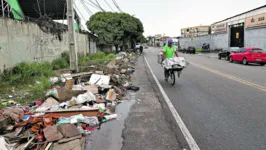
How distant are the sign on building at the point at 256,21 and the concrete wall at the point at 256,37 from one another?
690mm

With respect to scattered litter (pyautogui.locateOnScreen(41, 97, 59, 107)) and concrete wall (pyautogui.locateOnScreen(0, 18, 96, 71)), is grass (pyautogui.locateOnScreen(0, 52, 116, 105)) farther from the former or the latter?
scattered litter (pyautogui.locateOnScreen(41, 97, 59, 107))

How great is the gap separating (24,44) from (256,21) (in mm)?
31836

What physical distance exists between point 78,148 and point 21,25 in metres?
9.47

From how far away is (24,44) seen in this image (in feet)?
39.8

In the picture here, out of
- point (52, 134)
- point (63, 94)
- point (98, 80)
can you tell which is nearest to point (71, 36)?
point (98, 80)

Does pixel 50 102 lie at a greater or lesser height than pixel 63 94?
lesser

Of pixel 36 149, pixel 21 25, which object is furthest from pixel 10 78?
pixel 36 149

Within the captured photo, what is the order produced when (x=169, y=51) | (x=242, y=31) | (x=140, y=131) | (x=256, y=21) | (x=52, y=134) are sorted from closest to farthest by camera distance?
1. (x=52, y=134)
2. (x=140, y=131)
3. (x=169, y=51)
4. (x=256, y=21)
5. (x=242, y=31)

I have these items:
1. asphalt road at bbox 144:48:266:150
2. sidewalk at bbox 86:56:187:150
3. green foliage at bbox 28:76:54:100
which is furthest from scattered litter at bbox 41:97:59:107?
asphalt road at bbox 144:48:266:150

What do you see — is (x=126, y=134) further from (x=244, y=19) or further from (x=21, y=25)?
(x=244, y=19)

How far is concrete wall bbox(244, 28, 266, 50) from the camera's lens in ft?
104

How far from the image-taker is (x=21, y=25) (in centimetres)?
1188

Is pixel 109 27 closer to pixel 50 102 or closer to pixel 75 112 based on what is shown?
pixel 50 102

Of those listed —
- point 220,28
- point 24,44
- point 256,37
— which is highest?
point 220,28
